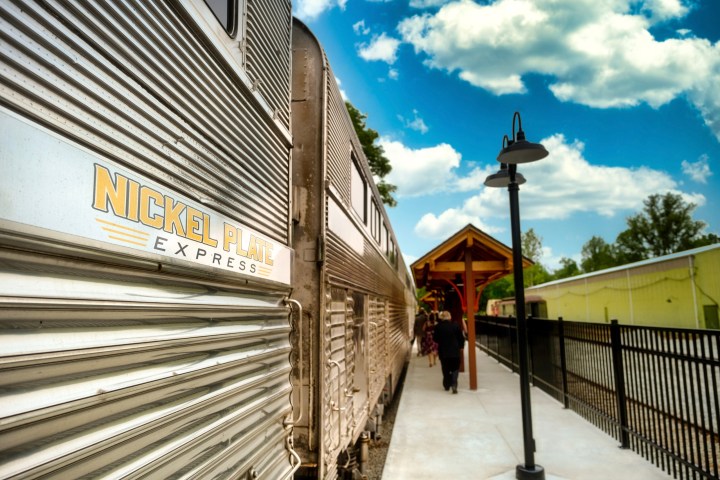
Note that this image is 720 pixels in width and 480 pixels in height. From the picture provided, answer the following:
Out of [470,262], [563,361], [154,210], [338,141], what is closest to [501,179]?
[338,141]

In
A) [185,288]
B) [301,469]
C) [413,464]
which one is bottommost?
[413,464]

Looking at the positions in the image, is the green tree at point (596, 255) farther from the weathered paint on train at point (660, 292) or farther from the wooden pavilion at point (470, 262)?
the wooden pavilion at point (470, 262)

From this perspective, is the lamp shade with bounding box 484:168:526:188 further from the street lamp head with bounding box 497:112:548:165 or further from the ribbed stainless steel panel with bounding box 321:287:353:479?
the ribbed stainless steel panel with bounding box 321:287:353:479

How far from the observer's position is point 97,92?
1389mm

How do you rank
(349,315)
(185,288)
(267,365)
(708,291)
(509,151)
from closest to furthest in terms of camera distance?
(185,288)
(267,365)
(349,315)
(509,151)
(708,291)

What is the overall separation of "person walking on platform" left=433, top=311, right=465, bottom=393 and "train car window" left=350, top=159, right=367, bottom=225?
14.8 ft

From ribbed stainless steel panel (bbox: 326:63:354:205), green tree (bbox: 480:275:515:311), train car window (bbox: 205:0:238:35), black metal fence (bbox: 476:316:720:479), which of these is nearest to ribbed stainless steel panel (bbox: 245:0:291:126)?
train car window (bbox: 205:0:238:35)

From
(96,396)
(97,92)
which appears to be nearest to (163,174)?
(97,92)

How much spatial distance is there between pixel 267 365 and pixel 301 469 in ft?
3.25

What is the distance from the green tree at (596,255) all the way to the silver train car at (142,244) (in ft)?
254

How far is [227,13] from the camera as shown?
237 centimetres

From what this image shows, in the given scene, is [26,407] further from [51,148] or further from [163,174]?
[163,174]

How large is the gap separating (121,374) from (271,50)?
209cm

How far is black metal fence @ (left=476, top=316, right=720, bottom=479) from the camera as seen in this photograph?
424 cm
